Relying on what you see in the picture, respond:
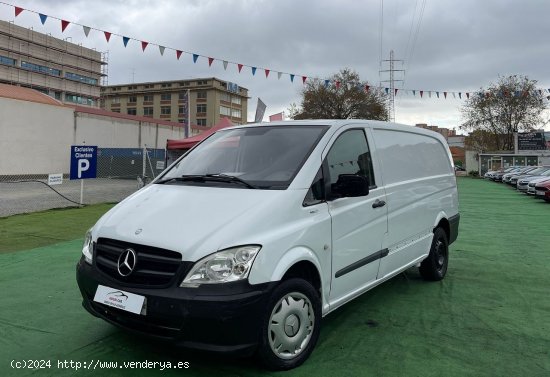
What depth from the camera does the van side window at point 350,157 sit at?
373 centimetres

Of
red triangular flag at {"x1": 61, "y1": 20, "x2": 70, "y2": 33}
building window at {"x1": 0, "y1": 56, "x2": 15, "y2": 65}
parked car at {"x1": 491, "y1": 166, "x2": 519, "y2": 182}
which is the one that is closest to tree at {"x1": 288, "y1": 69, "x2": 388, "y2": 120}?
parked car at {"x1": 491, "y1": 166, "x2": 519, "y2": 182}

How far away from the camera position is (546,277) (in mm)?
5816

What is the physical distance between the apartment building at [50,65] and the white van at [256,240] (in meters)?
81.5

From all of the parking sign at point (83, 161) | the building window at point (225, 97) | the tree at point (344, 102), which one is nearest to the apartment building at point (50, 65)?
the building window at point (225, 97)

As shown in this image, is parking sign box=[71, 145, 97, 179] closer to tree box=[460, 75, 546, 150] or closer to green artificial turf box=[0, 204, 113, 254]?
green artificial turf box=[0, 204, 113, 254]

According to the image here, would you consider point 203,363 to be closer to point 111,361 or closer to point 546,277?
point 111,361

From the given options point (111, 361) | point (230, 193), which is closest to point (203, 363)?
point (111, 361)

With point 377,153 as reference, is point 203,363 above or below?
below

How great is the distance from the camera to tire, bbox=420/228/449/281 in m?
5.45

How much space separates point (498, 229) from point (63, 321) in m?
9.36

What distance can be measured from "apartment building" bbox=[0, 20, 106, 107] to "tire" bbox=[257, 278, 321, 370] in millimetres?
82453

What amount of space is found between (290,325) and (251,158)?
1.46 metres

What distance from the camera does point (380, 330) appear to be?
3.92m

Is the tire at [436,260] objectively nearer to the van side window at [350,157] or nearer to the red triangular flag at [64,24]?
the van side window at [350,157]
